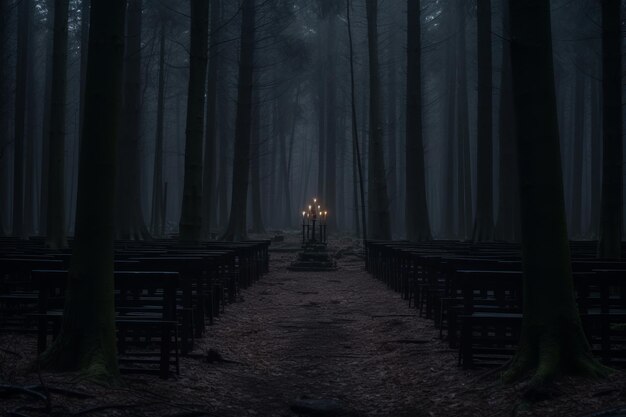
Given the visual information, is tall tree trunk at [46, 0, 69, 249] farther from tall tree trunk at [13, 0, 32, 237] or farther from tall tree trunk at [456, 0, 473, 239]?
tall tree trunk at [456, 0, 473, 239]

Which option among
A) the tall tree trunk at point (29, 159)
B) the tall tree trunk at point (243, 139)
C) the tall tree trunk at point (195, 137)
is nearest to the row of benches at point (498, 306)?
the tall tree trunk at point (195, 137)

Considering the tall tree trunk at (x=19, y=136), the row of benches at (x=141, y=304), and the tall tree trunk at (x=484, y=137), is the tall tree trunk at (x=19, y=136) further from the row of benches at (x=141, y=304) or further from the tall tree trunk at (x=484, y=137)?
the row of benches at (x=141, y=304)

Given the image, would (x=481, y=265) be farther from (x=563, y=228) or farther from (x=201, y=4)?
(x=201, y=4)

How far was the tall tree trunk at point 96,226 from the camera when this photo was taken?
6379 mm

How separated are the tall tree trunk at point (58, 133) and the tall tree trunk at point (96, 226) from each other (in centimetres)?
1198

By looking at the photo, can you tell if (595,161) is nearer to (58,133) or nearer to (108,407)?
(58,133)

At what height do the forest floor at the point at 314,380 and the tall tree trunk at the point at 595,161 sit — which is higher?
the tall tree trunk at the point at 595,161

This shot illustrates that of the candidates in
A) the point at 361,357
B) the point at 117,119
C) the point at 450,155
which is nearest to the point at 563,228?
the point at 361,357

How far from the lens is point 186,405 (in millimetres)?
6051

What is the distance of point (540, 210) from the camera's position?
21.7ft

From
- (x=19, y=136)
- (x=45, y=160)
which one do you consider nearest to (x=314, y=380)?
(x=19, y=136)

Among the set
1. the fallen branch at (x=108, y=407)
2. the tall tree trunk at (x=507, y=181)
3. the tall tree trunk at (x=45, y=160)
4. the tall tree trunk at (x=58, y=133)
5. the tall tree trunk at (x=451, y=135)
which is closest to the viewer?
the fallen branch at (x=108, y=407)

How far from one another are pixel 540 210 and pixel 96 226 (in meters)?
4.02

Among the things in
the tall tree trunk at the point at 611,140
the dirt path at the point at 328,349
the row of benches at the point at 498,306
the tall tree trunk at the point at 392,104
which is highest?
the tall tree trunk at the point at 392,104
